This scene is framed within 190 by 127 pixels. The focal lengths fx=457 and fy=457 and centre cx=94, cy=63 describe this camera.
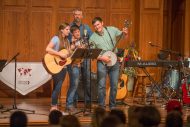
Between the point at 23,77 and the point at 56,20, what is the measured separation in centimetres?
184

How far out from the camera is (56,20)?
11.3 m

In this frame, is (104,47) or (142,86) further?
(142,86)

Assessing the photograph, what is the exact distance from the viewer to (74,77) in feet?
28.0

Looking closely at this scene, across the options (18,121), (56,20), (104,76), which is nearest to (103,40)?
(104,76)

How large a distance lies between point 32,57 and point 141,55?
2.72m

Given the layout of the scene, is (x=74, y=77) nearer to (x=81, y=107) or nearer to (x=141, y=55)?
(x=81, y=107)

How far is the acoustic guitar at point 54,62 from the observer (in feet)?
26.2

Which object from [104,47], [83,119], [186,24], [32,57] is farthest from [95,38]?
[186,24]

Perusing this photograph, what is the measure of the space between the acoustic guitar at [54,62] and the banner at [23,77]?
7.82ft

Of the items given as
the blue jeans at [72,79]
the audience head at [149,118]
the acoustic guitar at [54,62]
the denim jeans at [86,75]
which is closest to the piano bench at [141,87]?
the denim jeans at [86,75]

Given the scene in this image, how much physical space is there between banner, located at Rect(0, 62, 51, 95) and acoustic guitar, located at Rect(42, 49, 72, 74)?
2.38 metres

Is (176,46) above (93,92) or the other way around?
above

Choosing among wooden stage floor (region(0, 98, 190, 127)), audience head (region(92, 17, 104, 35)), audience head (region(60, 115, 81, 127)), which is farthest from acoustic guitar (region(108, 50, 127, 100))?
audience head (region(60, 115, 81, 127))

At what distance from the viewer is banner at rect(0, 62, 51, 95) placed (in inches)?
405
